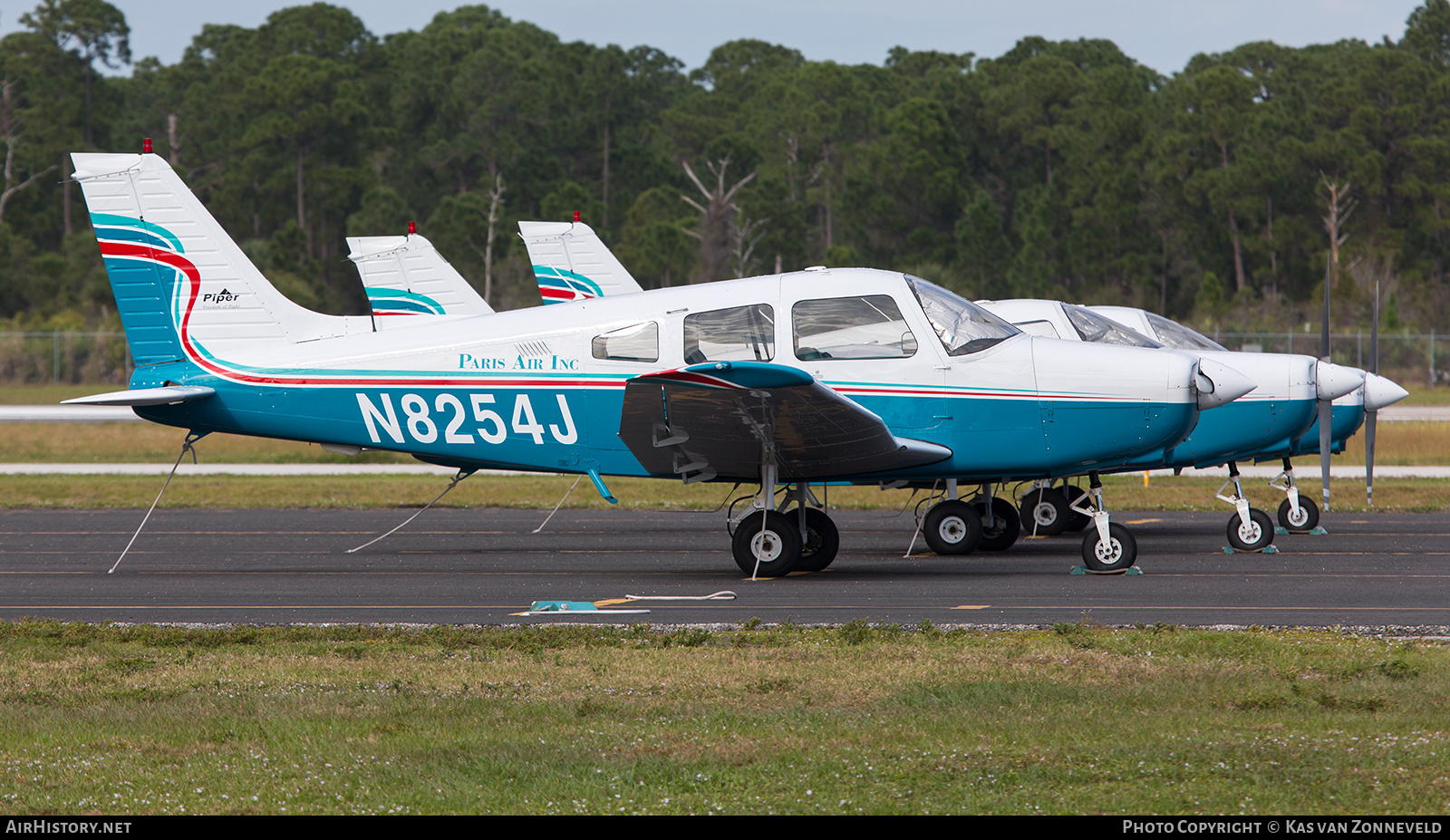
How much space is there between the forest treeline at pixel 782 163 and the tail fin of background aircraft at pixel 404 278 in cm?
3393

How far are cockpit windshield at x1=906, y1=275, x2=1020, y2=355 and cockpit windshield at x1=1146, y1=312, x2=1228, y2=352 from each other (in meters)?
3.80

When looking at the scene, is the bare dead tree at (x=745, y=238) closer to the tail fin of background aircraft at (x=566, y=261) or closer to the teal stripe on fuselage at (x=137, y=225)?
the tail fin of background aircraft at (x=566, y=261)

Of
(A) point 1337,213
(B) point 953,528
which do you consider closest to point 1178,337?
(B) point 953,528

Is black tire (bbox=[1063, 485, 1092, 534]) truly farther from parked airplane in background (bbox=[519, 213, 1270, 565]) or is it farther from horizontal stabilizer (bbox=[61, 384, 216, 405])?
horizontal stabilizer (bbox=[61, 384, 216, 405])

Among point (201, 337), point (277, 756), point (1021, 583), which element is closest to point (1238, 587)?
point (1021, 583)

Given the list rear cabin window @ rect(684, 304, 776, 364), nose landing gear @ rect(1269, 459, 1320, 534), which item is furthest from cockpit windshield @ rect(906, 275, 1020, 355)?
nose landing gear @ rect(1269, 459, 1320, 534)

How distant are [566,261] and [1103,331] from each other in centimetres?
1012

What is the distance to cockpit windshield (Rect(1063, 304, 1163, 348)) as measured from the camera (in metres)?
15.0

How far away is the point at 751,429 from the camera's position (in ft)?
39.2

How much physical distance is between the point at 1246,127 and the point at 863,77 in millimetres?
27954

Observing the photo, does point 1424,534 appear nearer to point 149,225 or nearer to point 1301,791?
point 1301,791

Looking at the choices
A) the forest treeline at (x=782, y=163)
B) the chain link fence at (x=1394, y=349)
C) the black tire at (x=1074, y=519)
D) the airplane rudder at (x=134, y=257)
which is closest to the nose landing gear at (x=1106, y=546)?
the black tire at (x=1074, y=519)

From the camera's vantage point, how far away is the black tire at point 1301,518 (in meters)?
15.4

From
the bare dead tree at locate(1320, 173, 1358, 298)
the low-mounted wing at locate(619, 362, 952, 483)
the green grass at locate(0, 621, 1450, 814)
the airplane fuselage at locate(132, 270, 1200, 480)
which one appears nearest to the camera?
the green grass at locate(0, 621, 1450, 814)
